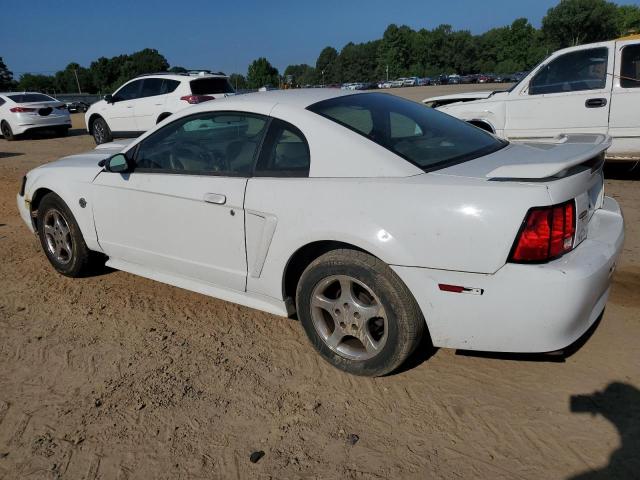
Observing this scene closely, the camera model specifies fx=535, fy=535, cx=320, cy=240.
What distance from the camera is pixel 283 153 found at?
313 centimetres

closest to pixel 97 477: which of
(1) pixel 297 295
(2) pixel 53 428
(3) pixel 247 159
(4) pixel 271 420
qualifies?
(2) pixel 53 428

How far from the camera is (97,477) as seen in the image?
2352 mm

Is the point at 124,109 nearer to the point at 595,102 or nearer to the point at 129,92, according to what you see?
the point at 129,92

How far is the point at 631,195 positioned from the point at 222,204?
5.46m

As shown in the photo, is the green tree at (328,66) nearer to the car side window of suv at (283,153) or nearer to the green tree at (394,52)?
the green tree at (394,52)

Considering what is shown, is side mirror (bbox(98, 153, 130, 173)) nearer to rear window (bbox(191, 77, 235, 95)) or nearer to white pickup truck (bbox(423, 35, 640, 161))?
white pickup truck (bbox(423, 35, 640, 161))

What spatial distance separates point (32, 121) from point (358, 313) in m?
16.0

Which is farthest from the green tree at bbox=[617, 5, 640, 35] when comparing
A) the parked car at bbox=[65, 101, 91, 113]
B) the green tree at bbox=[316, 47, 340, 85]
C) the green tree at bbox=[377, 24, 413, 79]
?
the parked car at bbox=[65, 101, 91, 113]

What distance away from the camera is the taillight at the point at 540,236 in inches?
94.0

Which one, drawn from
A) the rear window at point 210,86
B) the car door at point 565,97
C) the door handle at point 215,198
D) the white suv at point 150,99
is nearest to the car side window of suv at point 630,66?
the car door at point 565,97

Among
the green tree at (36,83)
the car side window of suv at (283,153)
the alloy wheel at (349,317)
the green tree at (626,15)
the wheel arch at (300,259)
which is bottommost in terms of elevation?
the alloy wheel at (349,317)

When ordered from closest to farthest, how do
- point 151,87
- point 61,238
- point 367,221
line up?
point 367,221
point 61,238
point 151,87

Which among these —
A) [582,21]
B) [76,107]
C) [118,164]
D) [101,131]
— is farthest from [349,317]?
[582,21]

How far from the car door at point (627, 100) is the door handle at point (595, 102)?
0.10m
